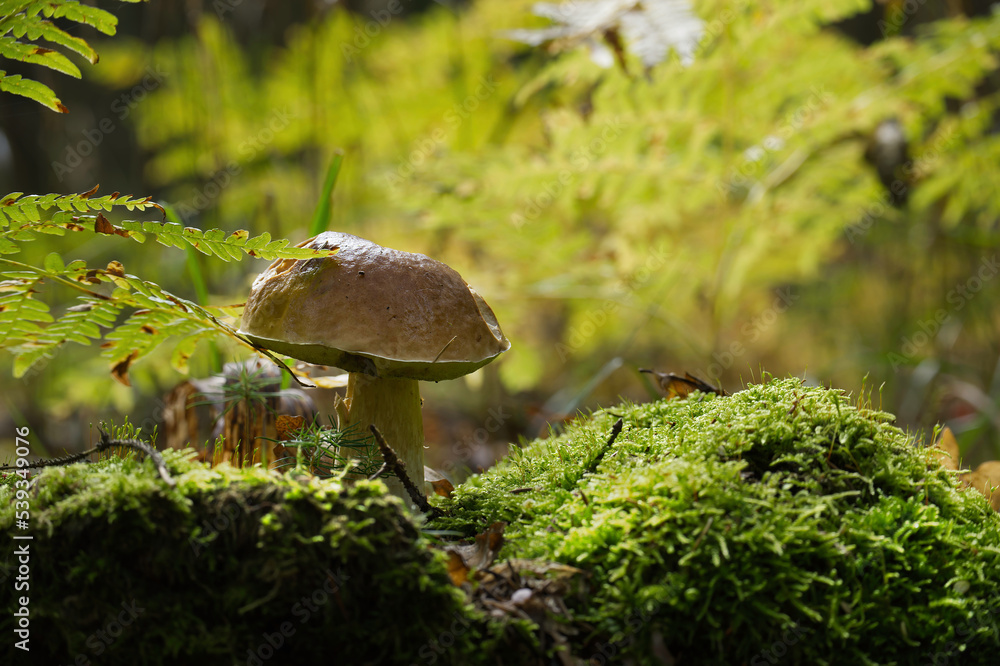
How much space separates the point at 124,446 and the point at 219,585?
1.55 feet

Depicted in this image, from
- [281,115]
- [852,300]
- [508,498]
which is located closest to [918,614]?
[508,498]

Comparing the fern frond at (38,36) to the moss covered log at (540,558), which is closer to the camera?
the moss covered log at (540,558)

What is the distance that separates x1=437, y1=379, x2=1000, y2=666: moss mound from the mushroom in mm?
347

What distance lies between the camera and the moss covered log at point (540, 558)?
1084mm

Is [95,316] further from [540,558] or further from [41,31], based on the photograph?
[540,558]

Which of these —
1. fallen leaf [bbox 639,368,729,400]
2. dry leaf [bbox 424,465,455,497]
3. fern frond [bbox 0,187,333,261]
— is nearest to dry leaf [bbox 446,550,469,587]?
dry leaf [bbox 424,465,455,497]

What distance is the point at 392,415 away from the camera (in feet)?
5.65

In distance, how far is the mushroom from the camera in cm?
150

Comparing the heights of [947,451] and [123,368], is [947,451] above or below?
below

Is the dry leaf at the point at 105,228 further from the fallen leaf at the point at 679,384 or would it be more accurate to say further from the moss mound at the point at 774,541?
the fallen leaf at the point at 679,384

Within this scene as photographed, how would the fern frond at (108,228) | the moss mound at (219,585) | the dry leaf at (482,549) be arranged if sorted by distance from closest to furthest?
the moss mound at (219,585) → the dry leaf at (482,549) → the fern frond at (108,228)

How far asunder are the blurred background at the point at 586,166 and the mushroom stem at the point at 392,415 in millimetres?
737

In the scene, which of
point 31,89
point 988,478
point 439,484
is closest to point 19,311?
point 31,89

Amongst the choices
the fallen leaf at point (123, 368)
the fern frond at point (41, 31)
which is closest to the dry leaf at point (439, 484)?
the fallen leaf at point (123, 368)
